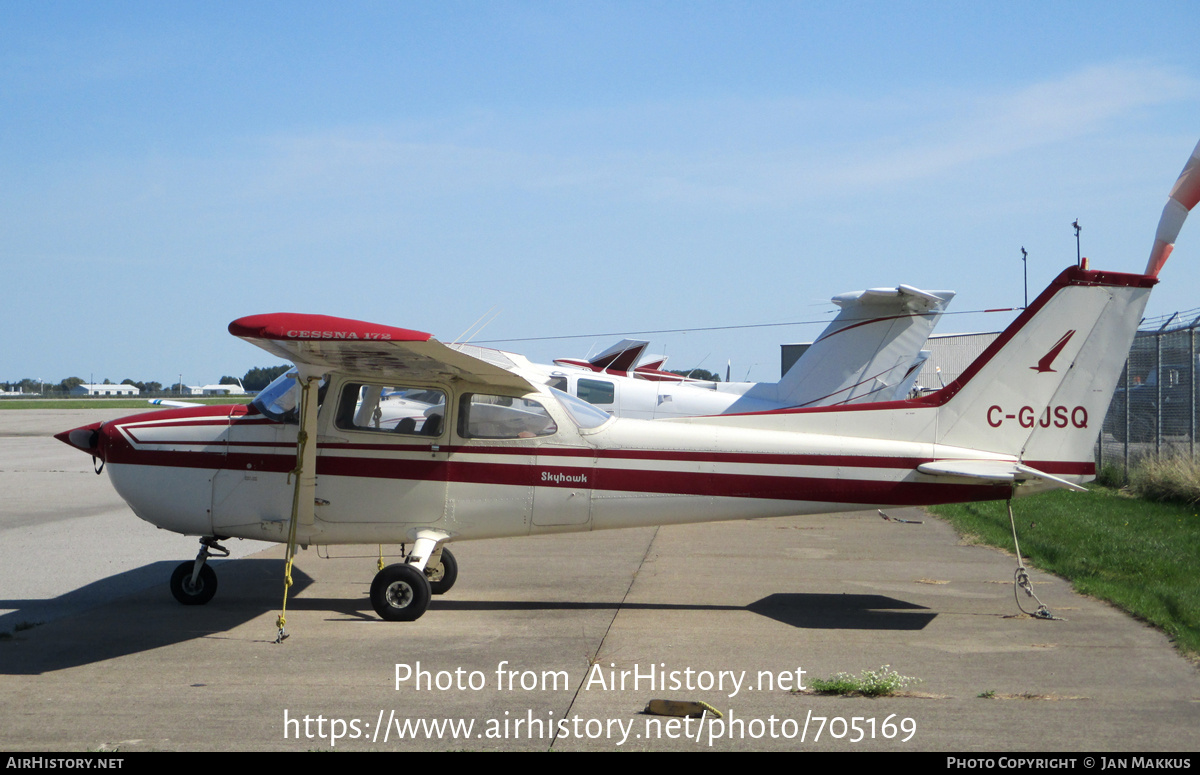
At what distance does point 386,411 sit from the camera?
7.91 metres

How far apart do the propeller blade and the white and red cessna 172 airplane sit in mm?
2334

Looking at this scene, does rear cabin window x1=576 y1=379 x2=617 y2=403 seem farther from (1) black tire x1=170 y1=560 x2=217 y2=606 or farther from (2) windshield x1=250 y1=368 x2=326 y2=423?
(1) black tire x1=170 y1=560 x2=217 y2=606

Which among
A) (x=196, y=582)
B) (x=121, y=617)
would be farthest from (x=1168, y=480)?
(x=121, y=617)

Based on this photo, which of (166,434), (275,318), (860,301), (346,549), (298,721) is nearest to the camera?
(298,721)

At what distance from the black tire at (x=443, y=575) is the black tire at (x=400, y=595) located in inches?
37.6

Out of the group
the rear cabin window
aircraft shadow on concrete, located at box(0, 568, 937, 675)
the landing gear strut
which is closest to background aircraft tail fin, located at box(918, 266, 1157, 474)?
aircraft shadow on concrete, located at box(0, 568, 937, 675)

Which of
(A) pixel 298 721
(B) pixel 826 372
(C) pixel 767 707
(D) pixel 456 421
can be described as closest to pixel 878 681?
Answer: (C) pixel 767 707

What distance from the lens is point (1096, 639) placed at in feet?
22.1

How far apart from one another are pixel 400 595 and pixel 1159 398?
47.8 feet

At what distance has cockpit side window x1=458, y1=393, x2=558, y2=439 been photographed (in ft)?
25.8

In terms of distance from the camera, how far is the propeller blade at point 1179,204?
30.8 feet

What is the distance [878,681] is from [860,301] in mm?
10670

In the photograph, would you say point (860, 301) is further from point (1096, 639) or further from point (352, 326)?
point (352, 326)

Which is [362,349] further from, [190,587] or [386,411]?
[190,587]
